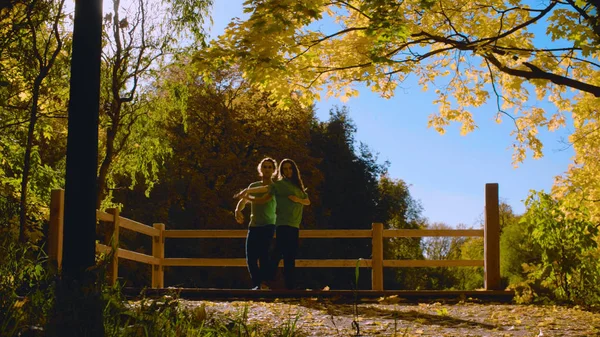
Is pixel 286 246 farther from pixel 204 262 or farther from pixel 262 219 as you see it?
pixel 204 262

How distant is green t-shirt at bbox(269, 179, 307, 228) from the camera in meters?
9.26

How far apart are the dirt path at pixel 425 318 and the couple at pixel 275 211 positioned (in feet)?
3.08

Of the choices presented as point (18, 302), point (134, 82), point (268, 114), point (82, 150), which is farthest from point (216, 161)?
point (18, 302)

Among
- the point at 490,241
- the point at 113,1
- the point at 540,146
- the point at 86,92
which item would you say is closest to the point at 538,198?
the point at 490,241

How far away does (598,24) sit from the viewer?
26.4 ft

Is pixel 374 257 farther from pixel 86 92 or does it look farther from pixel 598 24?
pixel 86 92

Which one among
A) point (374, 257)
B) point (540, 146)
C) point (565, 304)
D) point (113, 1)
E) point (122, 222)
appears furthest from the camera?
point (113, 1)

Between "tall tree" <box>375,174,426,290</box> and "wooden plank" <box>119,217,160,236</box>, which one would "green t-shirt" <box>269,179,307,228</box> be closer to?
"wooden plank" <box>119,217,160,236</box>

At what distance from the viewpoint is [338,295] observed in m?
9.25

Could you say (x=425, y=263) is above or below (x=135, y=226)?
below

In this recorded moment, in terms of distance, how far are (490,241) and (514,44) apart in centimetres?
297

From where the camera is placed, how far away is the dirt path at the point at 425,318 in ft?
21.2

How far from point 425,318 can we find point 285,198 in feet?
8.83

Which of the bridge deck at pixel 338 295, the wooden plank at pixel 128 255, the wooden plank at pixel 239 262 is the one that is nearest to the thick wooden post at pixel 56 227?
the wooden plank at pixel 128 255
